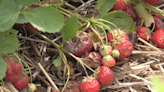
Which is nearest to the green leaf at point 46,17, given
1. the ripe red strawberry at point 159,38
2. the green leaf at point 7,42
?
the green leaf at point 7,42

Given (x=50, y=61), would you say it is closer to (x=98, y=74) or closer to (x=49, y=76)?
(x=49, y=76)

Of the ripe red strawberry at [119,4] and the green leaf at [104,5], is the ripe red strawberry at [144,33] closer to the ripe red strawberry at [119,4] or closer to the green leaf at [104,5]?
the ripe red strawberry at [119,4]

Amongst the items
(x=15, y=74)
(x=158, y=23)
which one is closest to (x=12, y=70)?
(x=15, y=74)

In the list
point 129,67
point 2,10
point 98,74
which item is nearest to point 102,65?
point 98,74

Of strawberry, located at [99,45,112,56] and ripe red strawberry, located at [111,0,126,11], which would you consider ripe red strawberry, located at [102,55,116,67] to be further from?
ripe red strawberry, located at [111,0,126,11]

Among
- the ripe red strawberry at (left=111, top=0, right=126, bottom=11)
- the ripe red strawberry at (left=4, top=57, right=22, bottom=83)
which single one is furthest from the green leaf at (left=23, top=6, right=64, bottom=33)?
the ripe red strawberry at (left=111, top=0, right=126, bottom=11)

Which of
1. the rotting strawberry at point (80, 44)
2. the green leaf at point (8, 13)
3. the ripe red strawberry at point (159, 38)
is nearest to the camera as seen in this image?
the green leaf at point (8, 13)
